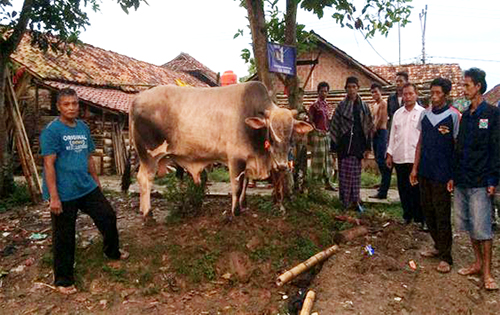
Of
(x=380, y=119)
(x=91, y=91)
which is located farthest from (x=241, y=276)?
(x=91, y=91)

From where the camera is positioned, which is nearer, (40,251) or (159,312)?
(159,312)

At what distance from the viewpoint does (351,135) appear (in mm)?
6176

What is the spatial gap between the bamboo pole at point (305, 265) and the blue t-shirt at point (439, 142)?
4.44ft

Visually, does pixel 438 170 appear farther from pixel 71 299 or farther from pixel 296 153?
pixel 71 299

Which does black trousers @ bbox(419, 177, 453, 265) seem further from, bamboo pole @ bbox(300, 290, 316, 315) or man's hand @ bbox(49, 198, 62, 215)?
man's hand @ bbox(49, 198, 62, 215)

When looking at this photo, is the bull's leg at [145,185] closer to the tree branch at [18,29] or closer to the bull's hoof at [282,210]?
the bull's hoof at [282,210]

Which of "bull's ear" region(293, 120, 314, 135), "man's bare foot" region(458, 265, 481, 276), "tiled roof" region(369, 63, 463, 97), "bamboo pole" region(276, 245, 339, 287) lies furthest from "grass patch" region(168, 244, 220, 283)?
"tiled roof" region(369, 63, 463, 97)

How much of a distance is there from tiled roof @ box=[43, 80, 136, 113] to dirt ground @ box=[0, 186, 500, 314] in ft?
30.3

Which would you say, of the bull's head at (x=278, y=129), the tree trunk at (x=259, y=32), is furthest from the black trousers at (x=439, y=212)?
the tree trunk at (x=259, y=32)

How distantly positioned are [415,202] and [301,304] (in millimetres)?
2645

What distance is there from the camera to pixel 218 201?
722 cm

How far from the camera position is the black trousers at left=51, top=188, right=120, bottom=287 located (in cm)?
441

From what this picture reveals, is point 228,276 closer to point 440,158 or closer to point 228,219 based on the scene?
point 228,219

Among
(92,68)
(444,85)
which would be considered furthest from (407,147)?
(92,68)
